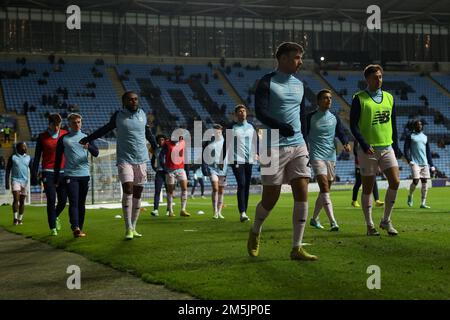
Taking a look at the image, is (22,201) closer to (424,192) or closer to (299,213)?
(299,213)

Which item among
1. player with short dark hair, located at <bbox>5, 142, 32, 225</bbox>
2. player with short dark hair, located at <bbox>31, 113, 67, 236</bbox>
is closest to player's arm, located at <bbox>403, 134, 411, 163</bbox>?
player with short dark hair, located at <bbox>31, 113, 67, 236</bbox>

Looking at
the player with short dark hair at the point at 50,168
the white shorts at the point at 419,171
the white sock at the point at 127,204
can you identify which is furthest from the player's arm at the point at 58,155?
the white shorts at the point at 419,171

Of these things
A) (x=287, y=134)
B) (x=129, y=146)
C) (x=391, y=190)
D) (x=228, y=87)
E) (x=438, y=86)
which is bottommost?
(x=391, y=190)

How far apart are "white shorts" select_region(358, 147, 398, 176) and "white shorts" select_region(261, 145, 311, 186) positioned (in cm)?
248

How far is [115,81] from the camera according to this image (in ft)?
161

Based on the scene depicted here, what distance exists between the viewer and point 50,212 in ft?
39.3

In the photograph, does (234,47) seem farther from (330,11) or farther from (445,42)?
(445,42)

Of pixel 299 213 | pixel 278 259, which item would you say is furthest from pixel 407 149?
pixel 278 259

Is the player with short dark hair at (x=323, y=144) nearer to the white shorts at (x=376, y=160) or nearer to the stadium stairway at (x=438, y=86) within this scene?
the white shorts at (x=376, y=160)

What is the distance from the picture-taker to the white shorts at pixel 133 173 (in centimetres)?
1016

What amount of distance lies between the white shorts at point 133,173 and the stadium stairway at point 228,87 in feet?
127

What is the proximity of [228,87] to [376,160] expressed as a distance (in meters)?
42.0

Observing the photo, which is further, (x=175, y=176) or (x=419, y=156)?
(x=419, y=156)
